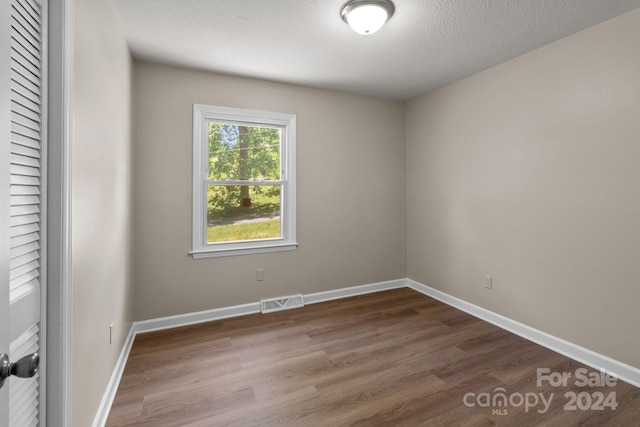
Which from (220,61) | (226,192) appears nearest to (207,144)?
(226,192)

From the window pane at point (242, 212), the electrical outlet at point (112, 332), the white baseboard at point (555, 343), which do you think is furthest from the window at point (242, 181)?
the white baseboard at point (555, 343)

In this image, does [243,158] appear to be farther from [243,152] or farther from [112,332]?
[112,332]

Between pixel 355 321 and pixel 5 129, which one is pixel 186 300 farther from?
pixel 5 129

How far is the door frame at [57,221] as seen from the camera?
1.13m

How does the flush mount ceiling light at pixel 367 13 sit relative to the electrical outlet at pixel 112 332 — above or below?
above

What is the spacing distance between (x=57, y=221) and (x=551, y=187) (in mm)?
3185

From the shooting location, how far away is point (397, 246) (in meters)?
3.99

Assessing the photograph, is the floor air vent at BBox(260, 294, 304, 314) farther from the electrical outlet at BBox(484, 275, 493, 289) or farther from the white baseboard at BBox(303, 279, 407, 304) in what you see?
the electrical outlet at BBox(484, 275, 493, 289)

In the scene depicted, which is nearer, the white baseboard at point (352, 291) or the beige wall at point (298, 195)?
the beige wall at point (298, 195)

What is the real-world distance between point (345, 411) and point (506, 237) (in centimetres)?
214

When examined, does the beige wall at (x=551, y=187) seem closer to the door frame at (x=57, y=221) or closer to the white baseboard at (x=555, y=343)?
the white baseboard at (x=555, y=343)

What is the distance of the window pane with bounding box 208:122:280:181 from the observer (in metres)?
3.06

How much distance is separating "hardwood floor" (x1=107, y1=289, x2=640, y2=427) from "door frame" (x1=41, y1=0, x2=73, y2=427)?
738mm

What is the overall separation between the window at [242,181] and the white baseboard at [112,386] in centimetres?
93
